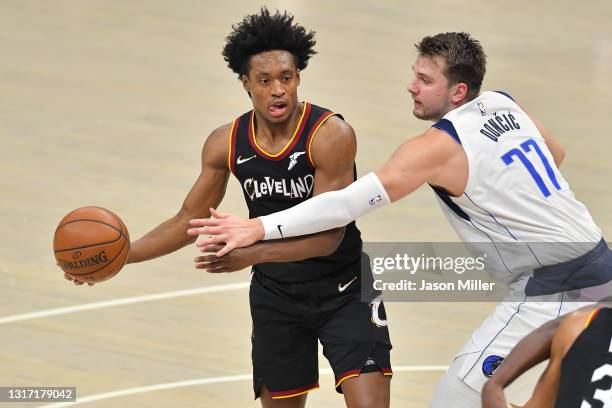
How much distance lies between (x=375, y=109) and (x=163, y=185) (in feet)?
8.77

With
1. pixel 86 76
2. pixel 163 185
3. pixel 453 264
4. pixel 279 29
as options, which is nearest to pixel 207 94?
pixel 86 76

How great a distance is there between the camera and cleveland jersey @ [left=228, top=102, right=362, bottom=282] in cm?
654

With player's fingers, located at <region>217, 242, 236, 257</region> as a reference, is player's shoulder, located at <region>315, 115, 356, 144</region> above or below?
above

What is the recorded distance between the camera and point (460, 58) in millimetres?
6410

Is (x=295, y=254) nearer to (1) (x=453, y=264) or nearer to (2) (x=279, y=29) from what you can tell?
(2) (x=279, y=29)

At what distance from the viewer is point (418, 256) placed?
8.12 metres

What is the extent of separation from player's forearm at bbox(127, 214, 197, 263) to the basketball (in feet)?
0.71

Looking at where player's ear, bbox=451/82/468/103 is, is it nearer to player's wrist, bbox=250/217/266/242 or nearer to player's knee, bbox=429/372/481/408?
player's wrist, bbox=250/217/266/242

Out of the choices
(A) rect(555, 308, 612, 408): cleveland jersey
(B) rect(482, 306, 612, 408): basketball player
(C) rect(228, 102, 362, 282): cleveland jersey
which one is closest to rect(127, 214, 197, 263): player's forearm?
(C) rect(228, 102, 362, 282): cleveland jersey

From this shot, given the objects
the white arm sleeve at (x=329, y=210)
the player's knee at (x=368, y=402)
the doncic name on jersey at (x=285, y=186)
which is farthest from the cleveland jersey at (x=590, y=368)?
the doncic name on jersey at (x=285, y=186)

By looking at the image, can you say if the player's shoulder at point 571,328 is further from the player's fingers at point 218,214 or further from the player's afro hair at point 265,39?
the player's afro hair at point 265,39

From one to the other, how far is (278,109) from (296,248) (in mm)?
734

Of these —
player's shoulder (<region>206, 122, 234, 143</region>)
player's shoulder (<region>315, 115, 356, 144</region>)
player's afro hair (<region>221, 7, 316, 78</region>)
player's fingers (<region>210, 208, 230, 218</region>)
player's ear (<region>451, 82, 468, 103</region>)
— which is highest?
player's afro hair (<region>221, 7, 316, 78</region>)

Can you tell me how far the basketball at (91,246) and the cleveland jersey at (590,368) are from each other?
2814mm
